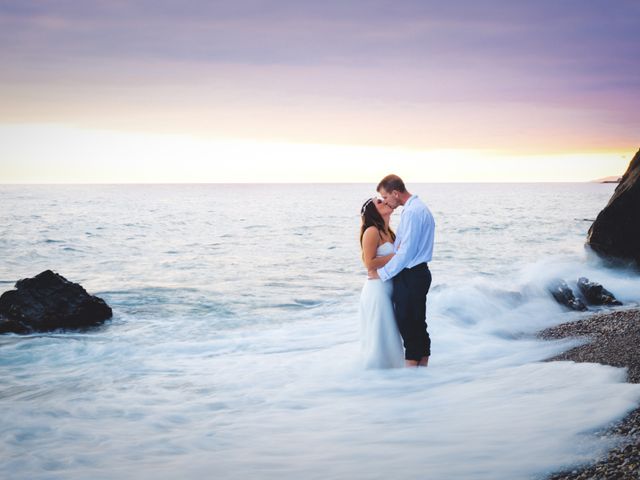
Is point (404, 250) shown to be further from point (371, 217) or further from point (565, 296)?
point (565, 296)

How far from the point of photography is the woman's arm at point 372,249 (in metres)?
6.52

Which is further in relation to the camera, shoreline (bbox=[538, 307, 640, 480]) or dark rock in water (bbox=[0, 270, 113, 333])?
dark rock in water (bbox=[0, 270, 113, 333])

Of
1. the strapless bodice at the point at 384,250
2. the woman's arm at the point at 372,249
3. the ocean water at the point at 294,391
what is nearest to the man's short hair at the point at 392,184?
the woman's arm at the point at 372,249

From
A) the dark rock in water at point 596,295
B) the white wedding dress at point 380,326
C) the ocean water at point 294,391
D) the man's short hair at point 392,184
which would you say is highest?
the man's short hair at point 392,184

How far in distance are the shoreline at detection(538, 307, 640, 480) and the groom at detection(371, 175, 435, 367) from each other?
2.38 m

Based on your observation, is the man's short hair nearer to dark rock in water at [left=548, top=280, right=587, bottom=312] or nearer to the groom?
the groom

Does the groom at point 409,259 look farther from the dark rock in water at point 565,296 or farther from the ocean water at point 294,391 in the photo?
the dark rock in water at point 565,296

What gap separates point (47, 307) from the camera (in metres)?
10.9

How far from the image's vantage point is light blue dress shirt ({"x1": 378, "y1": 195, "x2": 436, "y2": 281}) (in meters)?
6.14

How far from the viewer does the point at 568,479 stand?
3.84 meters

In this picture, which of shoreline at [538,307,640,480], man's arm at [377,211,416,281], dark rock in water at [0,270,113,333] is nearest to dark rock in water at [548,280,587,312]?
shoreline at [538,307,640,480]

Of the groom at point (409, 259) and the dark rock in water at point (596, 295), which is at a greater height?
the groom at point (409, 259)

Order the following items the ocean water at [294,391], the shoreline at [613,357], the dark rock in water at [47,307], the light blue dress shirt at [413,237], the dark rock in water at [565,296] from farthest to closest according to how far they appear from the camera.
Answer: the dark rock in water at [565,296] → the dark rock in water at [47,307] → the light blue dress shirt at [413,237] → the ocean water at [294,391] → the shoreline at [613,357]

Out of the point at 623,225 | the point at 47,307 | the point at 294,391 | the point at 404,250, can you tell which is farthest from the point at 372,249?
the point at 623,225
